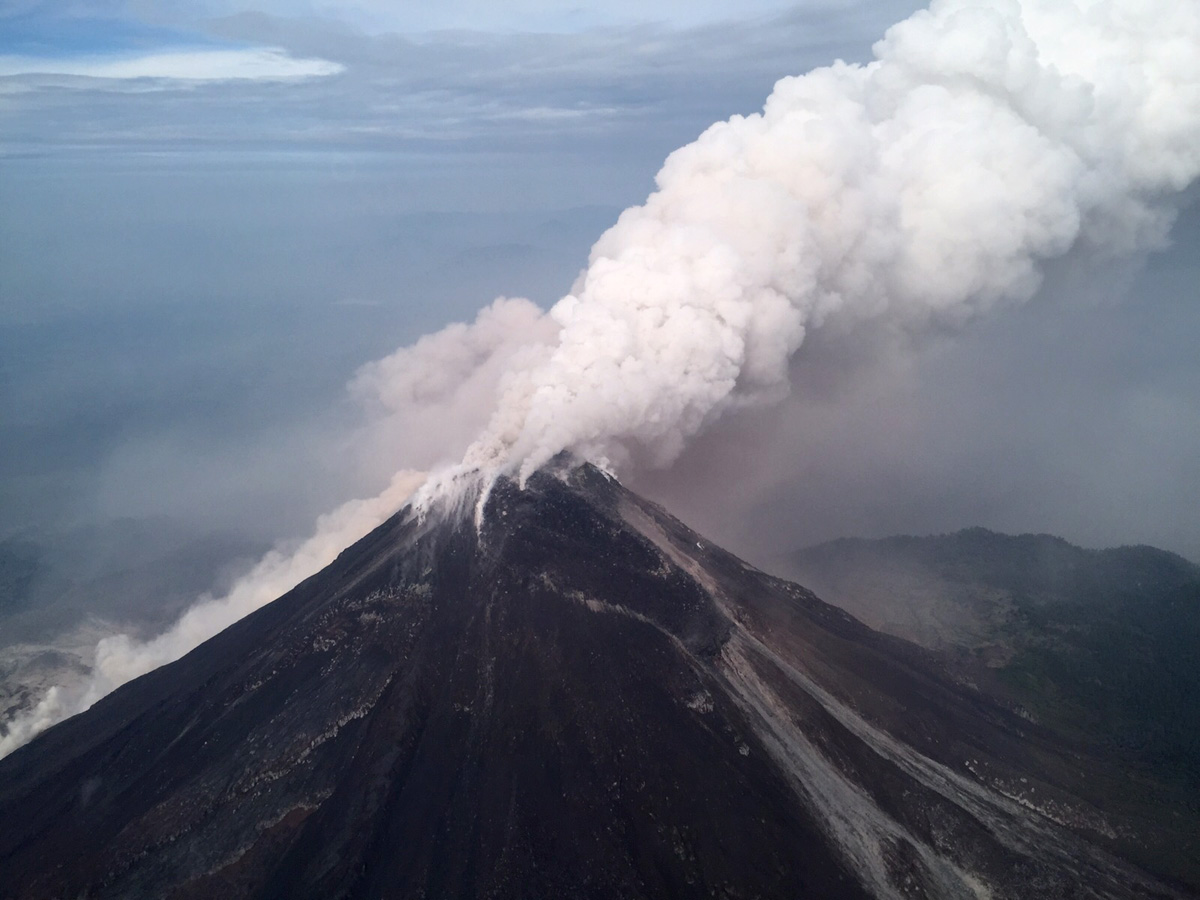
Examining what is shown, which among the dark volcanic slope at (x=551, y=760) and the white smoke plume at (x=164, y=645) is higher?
the dark volcanic slope at (x=551, y=760)

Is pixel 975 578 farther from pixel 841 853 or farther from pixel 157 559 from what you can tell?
pixel 157 559

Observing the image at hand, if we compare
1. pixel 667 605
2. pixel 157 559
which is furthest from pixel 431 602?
pixel 157 559

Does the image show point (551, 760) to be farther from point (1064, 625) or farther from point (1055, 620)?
point (1055, 620)

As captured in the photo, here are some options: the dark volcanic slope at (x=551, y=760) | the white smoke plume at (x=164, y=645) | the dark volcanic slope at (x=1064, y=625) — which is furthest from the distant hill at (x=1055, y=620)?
the white smoke plume at (x=164, y=645)

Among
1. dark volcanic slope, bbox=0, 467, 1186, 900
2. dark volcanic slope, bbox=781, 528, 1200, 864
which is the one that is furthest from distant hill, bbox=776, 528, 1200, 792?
dark volcanic slope, bbox=0, 467, 1186, 900

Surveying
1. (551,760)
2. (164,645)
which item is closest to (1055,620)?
(551,760)

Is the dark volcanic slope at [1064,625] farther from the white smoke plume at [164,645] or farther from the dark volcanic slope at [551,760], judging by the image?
the white smoke plume at [164,645]
